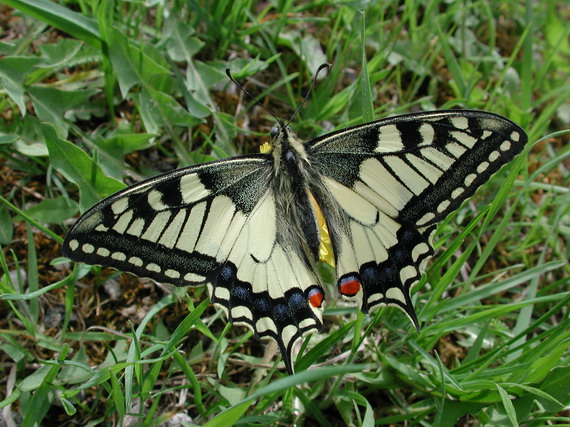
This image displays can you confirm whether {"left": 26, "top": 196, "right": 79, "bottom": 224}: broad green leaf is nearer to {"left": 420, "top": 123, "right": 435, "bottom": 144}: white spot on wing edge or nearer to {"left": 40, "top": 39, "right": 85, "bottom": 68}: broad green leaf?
{"left": 40, "top": 39, "right": 85, "bottom": 68}: broad green leaf

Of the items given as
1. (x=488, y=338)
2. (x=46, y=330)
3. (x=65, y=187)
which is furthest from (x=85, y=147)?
(x=488, y=338)

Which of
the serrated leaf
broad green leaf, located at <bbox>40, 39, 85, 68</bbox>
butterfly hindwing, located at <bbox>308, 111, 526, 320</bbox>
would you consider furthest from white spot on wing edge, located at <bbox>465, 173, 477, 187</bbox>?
broad green leaf, located at <bbox>40, 39, 85, 68</bbox>

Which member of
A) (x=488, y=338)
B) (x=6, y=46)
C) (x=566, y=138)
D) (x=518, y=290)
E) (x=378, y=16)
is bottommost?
(x=488, y=338)

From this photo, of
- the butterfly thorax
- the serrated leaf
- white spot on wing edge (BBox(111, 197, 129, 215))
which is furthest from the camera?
the serrated leaf

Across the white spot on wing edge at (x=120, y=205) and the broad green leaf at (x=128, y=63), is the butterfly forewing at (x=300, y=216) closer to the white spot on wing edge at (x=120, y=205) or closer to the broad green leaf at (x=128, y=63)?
the white spot on wing edge at (x=120, y=205)

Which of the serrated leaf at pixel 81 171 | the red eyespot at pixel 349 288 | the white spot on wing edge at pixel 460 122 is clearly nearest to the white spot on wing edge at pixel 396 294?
the red eyespot at pixel 349 288

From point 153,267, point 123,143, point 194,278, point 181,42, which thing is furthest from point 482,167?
point 181,42

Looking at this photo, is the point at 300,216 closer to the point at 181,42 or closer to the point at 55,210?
the point at 55,210

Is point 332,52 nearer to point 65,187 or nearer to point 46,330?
point 65,187
